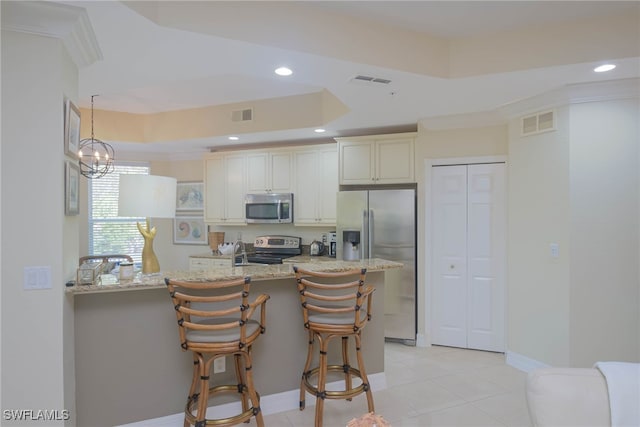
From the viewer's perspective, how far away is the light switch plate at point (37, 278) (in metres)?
1.82

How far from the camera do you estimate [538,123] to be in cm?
328

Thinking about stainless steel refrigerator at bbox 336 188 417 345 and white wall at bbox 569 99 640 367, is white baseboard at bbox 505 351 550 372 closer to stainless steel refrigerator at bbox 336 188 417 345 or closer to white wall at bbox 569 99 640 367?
white wall at bbox 569 99 640 367

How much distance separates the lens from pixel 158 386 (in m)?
2.35

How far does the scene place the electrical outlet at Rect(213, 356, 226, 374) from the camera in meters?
2.50

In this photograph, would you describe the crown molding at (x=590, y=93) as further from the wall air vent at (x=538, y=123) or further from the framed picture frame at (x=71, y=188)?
the framed picture frame at (x=71, y=188)

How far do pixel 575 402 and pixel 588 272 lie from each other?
2.24 m

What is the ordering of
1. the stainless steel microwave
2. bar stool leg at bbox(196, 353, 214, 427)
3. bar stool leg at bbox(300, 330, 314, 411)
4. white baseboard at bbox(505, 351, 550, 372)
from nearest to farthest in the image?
bar stool leg at bbox(196, 353, 214, 427)
bar stool leg at bbox(300, 330, 314, 411)
white baseboard at bbox(505, 351, 550, 372)
the stainless steel microwave

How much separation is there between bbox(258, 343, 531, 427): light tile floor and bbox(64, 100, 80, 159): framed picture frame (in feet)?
6.73

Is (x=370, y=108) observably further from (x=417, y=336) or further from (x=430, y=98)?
(x=417, y=336)

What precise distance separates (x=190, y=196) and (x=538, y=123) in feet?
15.3

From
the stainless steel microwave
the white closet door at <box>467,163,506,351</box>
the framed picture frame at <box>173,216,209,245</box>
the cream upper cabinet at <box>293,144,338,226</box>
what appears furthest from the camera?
the framed picture frame at <box>173,216,209,245</box>

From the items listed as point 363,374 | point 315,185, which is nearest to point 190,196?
point 315,185

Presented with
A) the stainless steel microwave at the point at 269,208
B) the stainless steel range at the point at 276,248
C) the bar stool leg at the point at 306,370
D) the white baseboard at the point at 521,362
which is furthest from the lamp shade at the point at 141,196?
the white baseboard at the point at 521,362

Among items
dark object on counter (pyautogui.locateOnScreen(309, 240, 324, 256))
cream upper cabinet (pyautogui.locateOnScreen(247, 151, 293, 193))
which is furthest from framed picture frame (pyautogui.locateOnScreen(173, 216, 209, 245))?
dark object on counter (pyautogui.locateOnScreen(309, 240, 324, 256))
